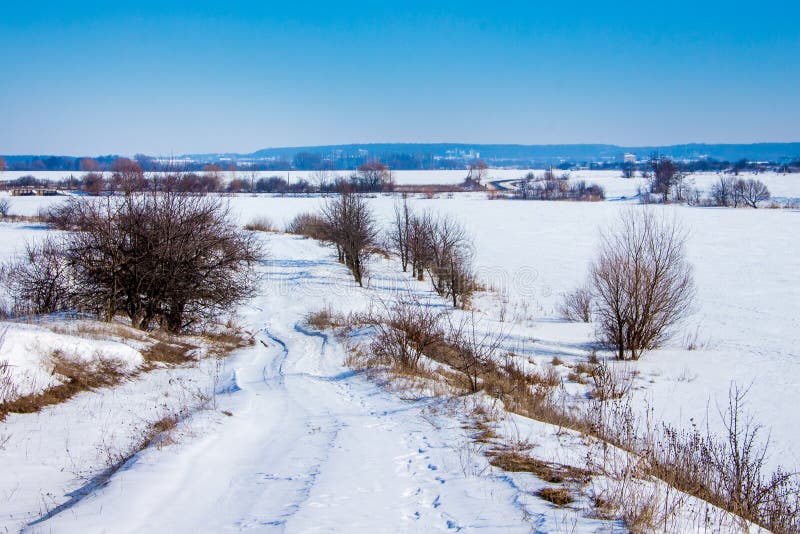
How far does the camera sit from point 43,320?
1488cm

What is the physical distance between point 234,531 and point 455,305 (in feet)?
76.2

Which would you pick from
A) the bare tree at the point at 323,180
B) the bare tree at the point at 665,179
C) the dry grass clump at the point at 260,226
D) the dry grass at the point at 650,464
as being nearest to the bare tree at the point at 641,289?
the dry grass at the point at 650,464

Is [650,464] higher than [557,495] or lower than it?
lower

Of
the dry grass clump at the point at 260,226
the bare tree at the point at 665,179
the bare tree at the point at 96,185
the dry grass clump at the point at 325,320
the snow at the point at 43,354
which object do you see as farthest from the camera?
the bare tree at the point at 665,179

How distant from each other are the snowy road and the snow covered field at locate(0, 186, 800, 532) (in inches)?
0.8

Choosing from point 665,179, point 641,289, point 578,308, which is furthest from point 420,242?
point 665,179

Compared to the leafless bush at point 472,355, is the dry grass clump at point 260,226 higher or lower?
higher

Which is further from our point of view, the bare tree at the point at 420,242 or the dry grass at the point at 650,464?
the bare tree at the point at 420,242

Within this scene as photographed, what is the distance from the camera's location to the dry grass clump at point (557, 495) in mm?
5277

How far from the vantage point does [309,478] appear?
586cm

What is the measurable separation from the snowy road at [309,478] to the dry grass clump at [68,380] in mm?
2647

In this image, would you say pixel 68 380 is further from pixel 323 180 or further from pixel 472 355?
pixel 323 180

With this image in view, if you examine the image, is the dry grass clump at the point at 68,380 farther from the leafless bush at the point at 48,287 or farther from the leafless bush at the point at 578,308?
the leafless bush at the point at 578,308

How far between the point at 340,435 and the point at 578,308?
1958cm
